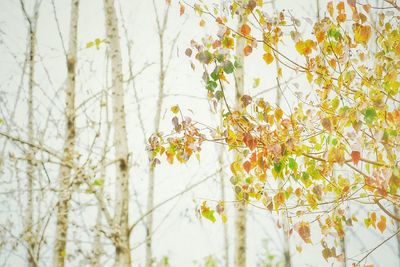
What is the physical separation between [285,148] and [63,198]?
1891 mm

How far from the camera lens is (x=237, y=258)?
434 cm

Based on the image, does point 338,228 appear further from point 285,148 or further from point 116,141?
point 116,141

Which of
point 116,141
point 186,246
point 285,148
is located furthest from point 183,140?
point 186,246

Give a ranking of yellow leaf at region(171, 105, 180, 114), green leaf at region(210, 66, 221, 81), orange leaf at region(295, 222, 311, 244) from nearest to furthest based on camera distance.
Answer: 1. green leaf at region(210, 66, 221, 81)
2. orange leaf at region(295, 222, 311, 244)
3. yellow leaf at region(171, 105, 180, 114)

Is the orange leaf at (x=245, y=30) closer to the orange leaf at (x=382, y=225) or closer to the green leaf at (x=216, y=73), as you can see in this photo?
the green leaf at (x=216, y=73)

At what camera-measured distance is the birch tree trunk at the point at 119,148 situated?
2910mm

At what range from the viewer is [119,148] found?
3.25m

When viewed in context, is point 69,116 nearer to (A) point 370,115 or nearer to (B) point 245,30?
(B) point 245,30

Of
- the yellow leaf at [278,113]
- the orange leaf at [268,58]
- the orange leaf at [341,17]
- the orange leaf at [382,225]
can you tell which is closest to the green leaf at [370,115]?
the yellow leaf at [278,113]

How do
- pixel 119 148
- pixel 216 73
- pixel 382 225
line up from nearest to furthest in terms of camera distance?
pixel 216 73
pixel 382 225
pixel 119 148

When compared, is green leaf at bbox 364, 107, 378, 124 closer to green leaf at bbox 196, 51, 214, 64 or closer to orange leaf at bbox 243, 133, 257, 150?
orange leaf at bbox 243, 133, 257, 150

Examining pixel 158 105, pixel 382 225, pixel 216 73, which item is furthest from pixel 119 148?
pixel 158 105

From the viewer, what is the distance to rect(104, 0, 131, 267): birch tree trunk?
2.91m

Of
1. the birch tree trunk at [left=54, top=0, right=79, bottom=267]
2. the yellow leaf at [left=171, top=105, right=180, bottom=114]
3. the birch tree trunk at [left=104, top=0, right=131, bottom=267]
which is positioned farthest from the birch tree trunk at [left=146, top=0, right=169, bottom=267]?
the yellow leaf at [left=171, top=105, right=180, bottom=114]
